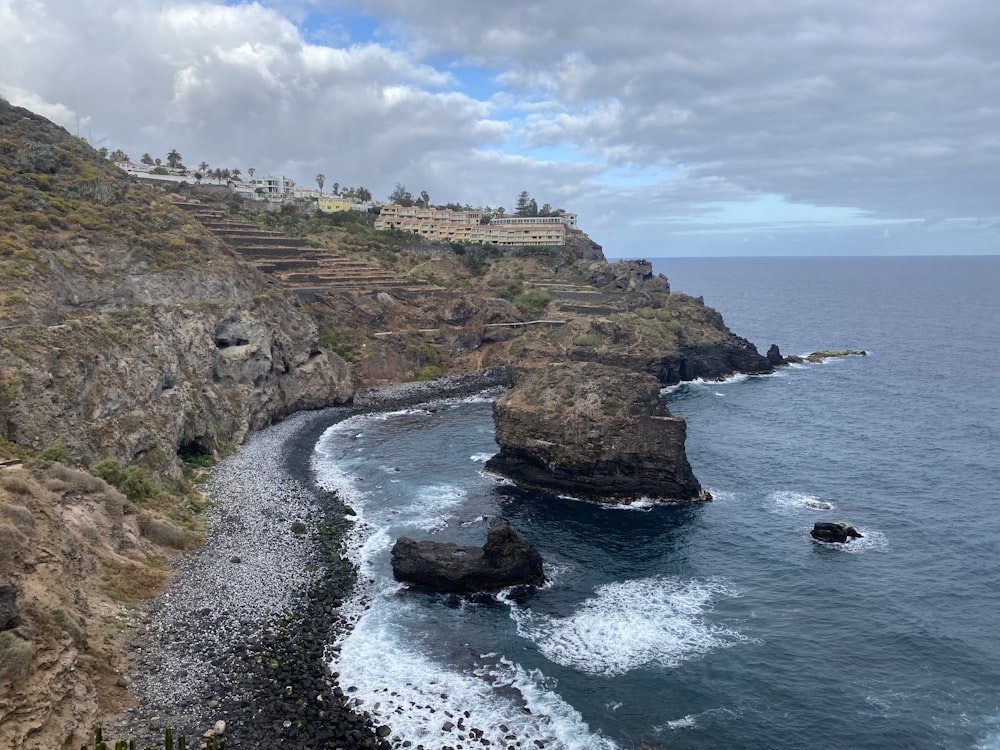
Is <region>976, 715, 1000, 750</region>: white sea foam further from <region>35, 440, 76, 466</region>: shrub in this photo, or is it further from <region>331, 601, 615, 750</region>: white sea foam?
<region>35, 440, 76, 466</region>: shrub

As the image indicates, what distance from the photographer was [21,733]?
2016 cm

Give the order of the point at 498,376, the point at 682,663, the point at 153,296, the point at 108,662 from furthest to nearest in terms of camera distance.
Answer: the point at 498,376 < the point at 153,296 < the point at 682,663 < the point at 108,662

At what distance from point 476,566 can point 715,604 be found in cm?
1308

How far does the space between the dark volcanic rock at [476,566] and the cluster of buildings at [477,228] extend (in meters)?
112

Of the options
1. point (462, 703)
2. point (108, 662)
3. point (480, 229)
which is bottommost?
point (462, 703)

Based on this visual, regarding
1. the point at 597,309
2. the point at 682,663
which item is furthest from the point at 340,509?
the point at 597,309

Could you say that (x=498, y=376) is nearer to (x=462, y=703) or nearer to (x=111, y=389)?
(x=111, y=389)

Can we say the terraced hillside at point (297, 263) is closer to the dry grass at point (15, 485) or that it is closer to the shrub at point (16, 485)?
the dry grass at point (15, 485)

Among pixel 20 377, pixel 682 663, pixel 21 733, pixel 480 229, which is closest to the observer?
pixel 21 733

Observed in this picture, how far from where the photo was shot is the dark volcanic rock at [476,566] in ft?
121

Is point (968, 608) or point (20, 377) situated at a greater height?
point (20, 377)

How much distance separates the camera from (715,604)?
3616cm

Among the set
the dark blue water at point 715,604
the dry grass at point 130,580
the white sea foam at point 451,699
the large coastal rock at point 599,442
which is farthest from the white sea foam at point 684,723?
the dry grass at point 130,580

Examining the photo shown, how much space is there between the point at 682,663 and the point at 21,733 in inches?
993
